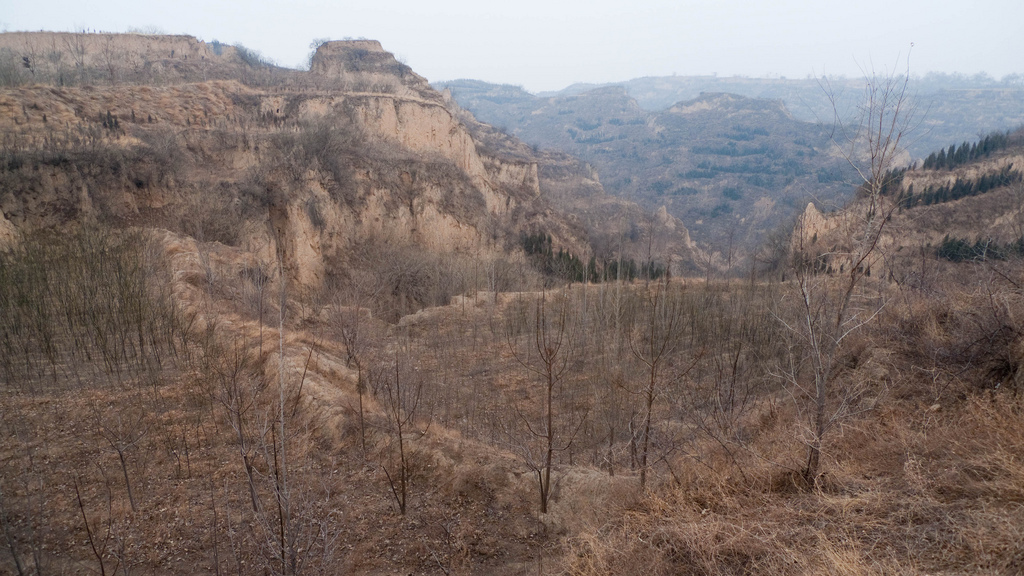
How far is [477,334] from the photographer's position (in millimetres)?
23703

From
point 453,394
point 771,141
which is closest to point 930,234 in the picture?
point 453,394

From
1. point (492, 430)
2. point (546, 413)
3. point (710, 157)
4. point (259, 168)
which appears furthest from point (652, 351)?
point (710, 157)

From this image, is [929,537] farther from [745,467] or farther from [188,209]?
[188,209]

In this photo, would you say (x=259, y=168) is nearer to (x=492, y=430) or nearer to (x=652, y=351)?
(x=492, y=430)

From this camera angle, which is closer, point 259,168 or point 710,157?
point 259,168

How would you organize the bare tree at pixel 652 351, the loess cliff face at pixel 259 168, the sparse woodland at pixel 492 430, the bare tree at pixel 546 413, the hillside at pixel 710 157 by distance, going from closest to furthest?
the sparse woodland at pixel 492 430, the bare tree at pixel 652 351, the bare tree at pixel 546 413, the loess cliff face at pixel 259 168, the hillside at pixel 710 157

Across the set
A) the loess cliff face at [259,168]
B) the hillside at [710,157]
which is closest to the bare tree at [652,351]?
the loess cliff face at [259,168]

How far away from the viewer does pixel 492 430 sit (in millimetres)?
12422

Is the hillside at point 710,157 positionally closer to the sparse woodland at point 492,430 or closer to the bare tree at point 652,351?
the bare tree at point 652,351

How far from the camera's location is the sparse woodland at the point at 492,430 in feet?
17.4

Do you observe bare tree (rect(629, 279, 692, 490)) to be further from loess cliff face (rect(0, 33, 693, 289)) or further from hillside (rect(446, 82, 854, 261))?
hillside (rect(446, 82, 854, 261))

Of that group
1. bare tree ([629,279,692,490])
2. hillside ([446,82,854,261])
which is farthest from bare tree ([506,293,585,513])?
hillside ([446,82,854,261])

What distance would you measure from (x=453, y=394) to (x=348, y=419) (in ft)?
21.4

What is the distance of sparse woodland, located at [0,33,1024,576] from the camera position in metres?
Answer: 5.29
